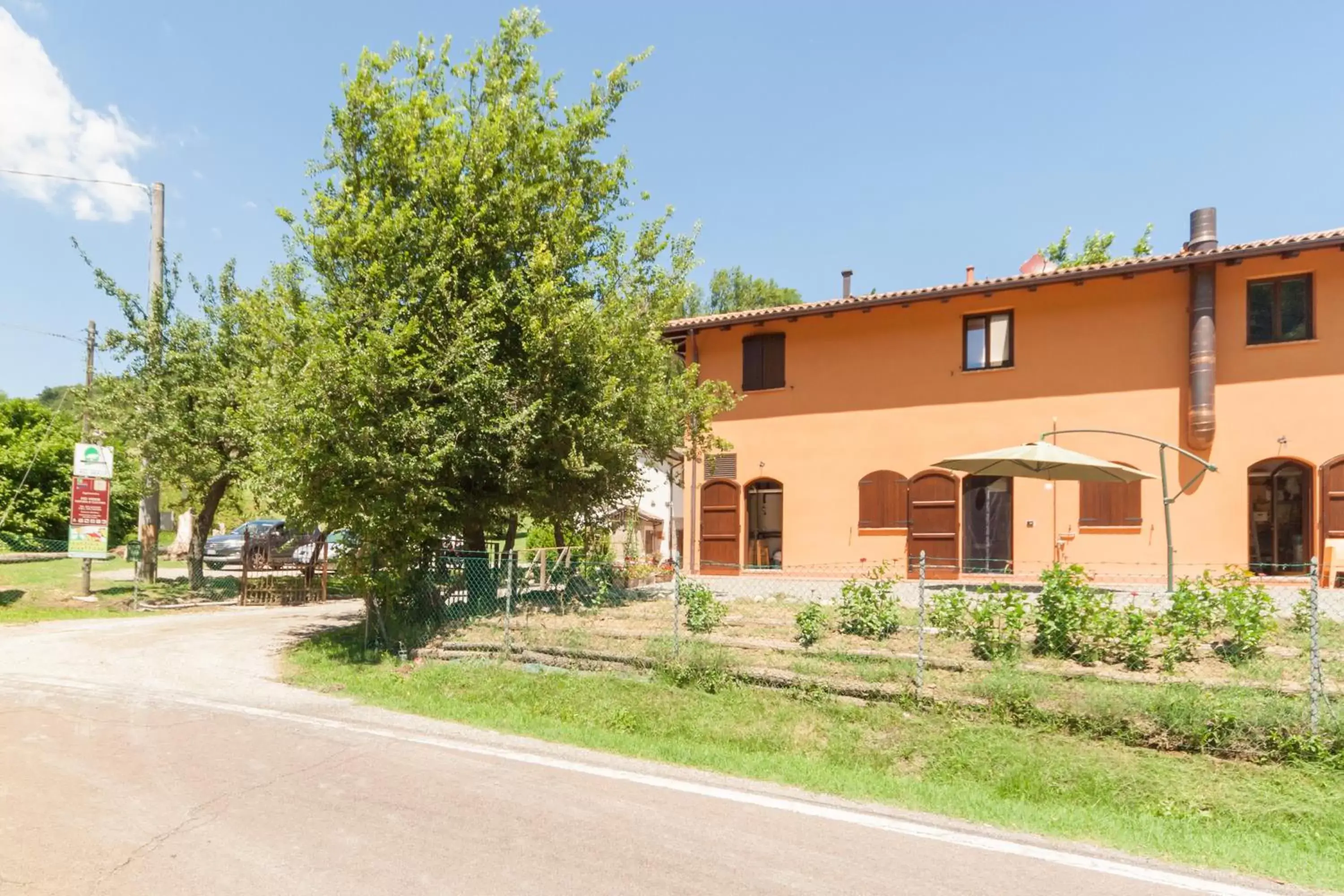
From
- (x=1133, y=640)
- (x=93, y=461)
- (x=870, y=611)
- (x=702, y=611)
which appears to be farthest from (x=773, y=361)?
(x=93, y=461)

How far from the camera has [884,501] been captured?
17.0 m

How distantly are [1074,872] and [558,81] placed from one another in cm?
1131

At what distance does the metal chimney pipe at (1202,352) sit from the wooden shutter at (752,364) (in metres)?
8.28

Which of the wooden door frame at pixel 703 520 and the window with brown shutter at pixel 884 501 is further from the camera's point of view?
the wooden door frame at pixel 703 520

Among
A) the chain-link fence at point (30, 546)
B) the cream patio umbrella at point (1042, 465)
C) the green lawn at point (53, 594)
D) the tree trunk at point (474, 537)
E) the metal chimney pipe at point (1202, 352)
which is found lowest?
the green lawn at point (53, 594)

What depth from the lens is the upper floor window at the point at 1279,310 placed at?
47.3 feet

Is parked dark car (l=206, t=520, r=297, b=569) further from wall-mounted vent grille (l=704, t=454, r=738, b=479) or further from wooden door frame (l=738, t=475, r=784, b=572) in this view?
wooden door frame (l=738, t=475, r=784, b=572)

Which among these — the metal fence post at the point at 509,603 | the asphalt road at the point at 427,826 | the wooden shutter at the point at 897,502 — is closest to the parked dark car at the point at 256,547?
the metal fence post at the point at 509,603

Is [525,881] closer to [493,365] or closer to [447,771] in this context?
[447,771]

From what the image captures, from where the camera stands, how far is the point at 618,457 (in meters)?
11.6

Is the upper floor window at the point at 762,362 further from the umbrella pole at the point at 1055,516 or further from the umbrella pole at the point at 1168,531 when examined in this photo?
the umbrella pole at the point at 1168,531

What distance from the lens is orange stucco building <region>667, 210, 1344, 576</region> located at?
14.4 m

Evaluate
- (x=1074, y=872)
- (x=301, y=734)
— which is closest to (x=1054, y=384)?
(x=1074, y=872)

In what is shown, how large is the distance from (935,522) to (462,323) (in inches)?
418
